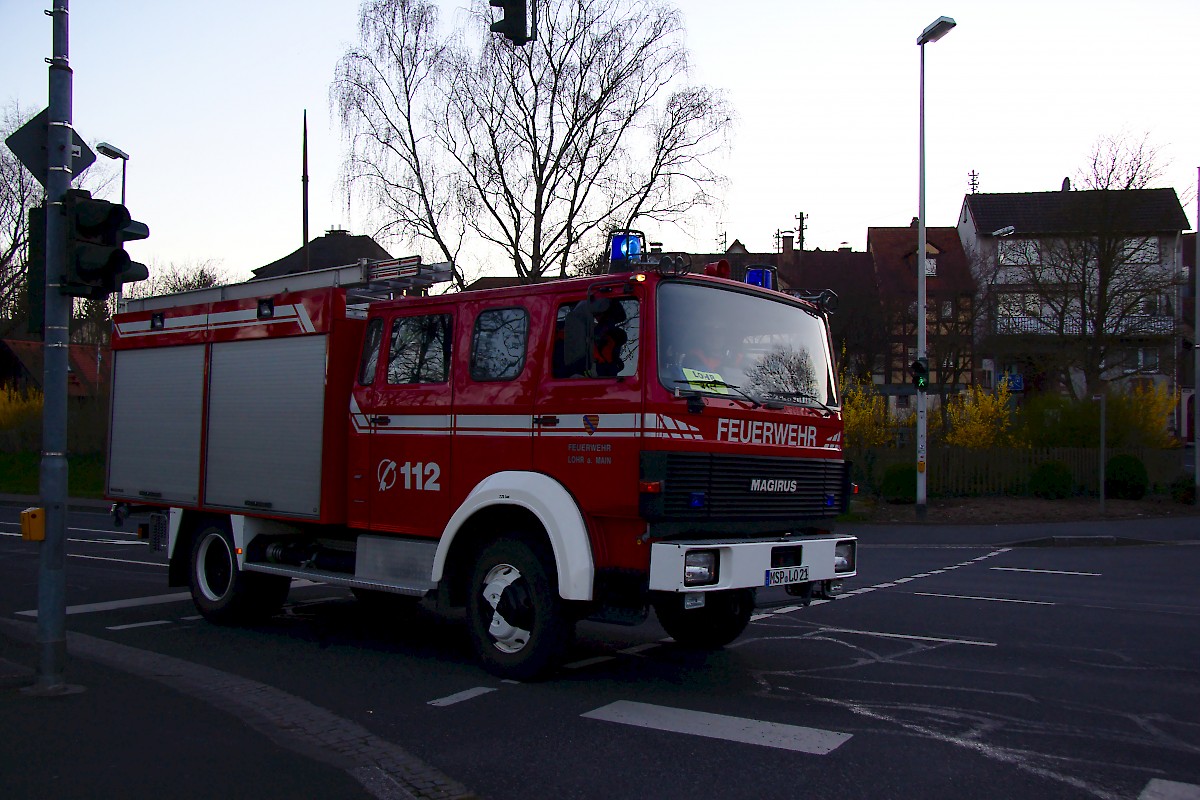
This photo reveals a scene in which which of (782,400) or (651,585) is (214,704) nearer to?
(651,585)

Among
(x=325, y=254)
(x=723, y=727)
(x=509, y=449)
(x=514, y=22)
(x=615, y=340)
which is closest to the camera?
(x=723, y=727)

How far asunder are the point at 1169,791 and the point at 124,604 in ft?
31.7

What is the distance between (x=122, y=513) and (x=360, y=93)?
79.5 ft

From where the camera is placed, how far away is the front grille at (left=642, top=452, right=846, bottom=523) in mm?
6652

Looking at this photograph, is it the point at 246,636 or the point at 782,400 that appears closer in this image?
the point at 782,400

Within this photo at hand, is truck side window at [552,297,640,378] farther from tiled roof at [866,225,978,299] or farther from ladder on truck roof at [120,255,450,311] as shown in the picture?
tiled roof at [866,225,978,299]

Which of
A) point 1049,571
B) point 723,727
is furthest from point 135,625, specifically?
point 1049,571

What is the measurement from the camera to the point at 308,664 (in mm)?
8094

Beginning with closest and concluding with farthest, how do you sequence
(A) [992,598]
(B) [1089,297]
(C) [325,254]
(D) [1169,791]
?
(D) [1169,791] < (A) [992,598] < (B) [1089,297] < (C) [325,254]

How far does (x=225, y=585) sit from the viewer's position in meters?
9.83

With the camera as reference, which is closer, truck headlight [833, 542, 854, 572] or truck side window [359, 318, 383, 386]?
truck headlight [833, 542, 854, 572]

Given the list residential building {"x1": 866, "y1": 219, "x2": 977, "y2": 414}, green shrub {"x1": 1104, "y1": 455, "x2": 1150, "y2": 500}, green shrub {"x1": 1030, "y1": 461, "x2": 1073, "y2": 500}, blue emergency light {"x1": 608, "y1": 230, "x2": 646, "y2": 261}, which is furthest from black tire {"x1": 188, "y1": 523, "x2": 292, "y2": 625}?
residential building {"x1": 866, "y1": 219, "x2": 977, "y2": 414}

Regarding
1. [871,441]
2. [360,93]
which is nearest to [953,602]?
[871,441]

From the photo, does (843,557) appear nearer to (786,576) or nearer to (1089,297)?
(786,576)
